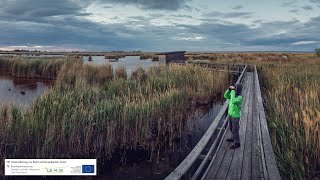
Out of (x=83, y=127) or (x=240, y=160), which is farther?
(x=83, y=127)

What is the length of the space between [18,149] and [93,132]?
192cm

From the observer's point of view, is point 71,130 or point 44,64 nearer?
point 71,130

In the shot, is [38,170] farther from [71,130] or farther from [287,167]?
[287,167]

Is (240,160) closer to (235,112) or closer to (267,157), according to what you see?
(267,157)

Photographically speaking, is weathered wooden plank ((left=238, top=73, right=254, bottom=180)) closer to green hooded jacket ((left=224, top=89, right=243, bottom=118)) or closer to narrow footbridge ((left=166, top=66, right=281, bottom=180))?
narrow footbridge ((left=166, top=66, right=281, bottom=180))

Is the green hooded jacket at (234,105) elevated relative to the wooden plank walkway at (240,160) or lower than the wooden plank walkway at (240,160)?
elevated

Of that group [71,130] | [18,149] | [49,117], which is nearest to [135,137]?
[71,130]

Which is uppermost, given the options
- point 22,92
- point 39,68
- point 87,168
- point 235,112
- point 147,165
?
point 39,68

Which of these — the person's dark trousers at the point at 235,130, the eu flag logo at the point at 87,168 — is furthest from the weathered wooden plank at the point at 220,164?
the eu flag logo at the point at 87,168

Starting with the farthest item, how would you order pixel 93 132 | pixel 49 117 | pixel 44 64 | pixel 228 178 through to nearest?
pixel 44 64 → pixel 93 132 → pixel 49 117 → pixel 228 178

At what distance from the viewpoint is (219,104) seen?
14992 mm

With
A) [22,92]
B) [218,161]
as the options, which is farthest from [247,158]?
[22,92]

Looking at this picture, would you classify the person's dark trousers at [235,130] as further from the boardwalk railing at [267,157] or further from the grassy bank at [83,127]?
the grassy bank at [83,127]

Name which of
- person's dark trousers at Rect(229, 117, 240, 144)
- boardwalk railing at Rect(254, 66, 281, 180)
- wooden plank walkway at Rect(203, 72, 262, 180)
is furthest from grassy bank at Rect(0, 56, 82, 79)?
boardwalk railing at Rect(254, 66, 281, 180)
